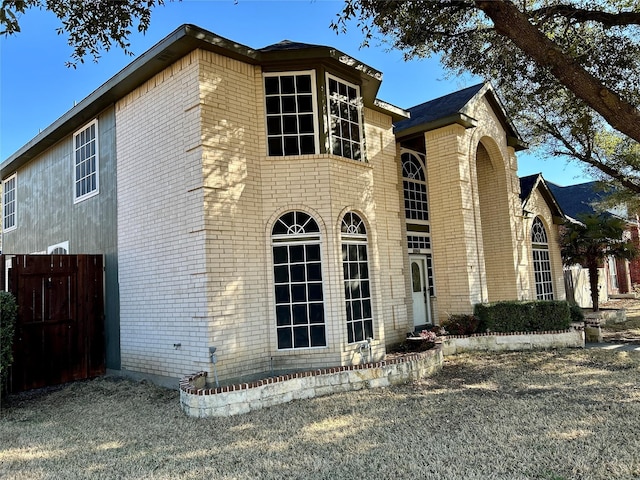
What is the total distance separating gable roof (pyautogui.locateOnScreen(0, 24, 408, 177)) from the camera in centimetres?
725

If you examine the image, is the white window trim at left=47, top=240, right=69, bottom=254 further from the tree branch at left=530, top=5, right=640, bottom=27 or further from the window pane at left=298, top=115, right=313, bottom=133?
the tree branch at left=530, top=5, right=640, bottom=27

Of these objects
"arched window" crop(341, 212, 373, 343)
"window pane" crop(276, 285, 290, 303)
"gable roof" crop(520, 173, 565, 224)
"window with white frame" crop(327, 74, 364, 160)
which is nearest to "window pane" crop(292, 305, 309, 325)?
"window pane" crop(276, 285, 290, 303)

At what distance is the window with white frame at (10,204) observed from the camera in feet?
48.5

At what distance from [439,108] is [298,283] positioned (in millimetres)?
7809

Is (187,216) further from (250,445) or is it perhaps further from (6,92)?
(6,92)

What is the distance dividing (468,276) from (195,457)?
864 cm

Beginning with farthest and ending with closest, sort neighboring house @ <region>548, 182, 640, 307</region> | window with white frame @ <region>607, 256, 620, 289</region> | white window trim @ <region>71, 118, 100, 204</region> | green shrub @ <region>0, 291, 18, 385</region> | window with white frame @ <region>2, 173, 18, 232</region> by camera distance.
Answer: window with white frame @ <region>607, 256, 620, 289</region> → neighboring house @ <region>548, 182, 640, 307</region> → window with white frame @ <region>2, 173, 18, 232</region> → white window trim @ <region>71, 118, 100, 204</region> → green shrub @ <region>0, 291, 18, 385</region>

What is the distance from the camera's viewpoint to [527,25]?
6406 mm

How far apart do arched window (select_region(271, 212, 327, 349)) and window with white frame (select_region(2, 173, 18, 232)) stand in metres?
11.6

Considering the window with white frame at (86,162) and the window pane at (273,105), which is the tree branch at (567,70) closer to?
the window pane at (273,105)

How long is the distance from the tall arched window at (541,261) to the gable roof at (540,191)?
3.00 feet

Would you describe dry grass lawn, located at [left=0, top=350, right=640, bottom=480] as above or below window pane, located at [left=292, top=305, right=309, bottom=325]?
below

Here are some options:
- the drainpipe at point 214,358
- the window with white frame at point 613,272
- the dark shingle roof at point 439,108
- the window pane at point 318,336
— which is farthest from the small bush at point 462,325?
the window with white frame at point 613,272

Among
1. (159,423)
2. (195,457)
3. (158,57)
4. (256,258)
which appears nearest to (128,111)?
(158,57)
